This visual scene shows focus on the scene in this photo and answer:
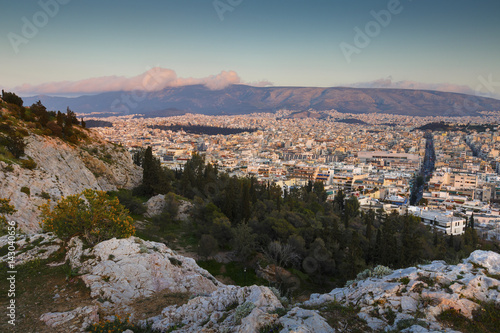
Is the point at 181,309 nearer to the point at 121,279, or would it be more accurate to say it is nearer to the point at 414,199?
the point at 121,279

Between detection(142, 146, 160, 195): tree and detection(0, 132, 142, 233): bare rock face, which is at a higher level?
detection(0, 132, 142, 233): bare rock face

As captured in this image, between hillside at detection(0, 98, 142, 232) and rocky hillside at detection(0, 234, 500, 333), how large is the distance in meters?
5.64

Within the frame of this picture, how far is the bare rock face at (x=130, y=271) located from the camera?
20.2 feet

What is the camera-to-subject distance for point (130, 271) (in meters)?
6.61

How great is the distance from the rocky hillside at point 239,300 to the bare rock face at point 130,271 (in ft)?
0.07

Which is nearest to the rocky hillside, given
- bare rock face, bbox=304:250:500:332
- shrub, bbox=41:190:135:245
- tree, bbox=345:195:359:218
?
bare rock face, bbox=304:250:500:332

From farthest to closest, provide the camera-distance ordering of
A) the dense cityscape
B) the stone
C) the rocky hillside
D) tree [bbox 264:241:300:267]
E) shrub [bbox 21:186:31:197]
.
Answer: the dense cityscape
tree [bbox 264:241:300:267]
shrub [bbox 21:186:31:197]
the stone
the rocky hillside

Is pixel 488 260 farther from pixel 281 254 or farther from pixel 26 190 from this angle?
pixel 26 190

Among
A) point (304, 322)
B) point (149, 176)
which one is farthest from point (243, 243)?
point (304, 322)

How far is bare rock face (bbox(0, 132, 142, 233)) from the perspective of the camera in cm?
1172

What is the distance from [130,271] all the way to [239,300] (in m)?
2.49

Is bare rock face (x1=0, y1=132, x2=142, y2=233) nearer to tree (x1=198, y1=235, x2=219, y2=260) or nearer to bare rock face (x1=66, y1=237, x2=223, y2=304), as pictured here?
bare rock face (x1=66, y1=237, x2=223, y2=304)

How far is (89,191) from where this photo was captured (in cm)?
791

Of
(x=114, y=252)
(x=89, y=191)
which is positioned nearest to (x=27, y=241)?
(x=89, y=191)
